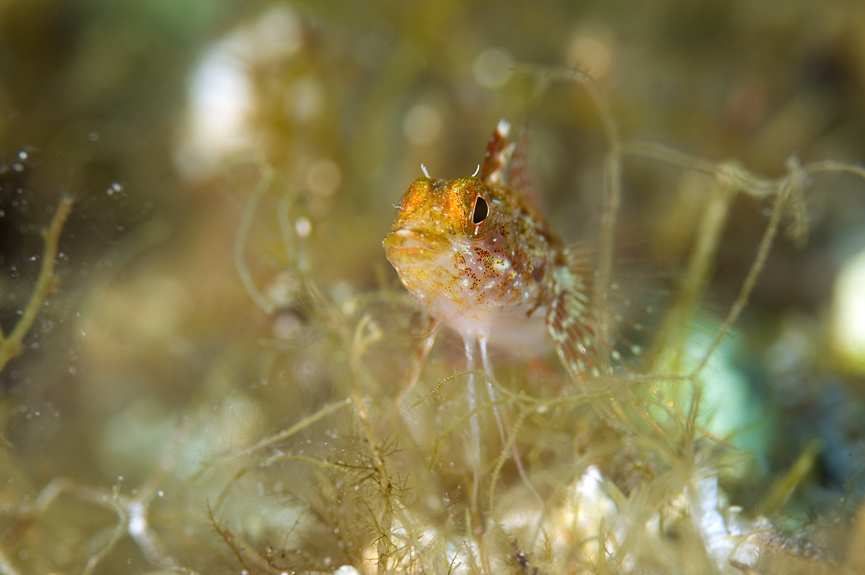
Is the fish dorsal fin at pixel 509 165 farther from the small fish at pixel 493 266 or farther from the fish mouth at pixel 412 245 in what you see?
the fish mouth at pixel 412 245

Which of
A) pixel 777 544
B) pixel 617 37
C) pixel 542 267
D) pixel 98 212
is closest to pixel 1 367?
pixel 98 212

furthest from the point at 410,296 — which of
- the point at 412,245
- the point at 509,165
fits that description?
the point at 509,165

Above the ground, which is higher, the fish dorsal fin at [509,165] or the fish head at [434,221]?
the fish dorsal fin at [509,165]

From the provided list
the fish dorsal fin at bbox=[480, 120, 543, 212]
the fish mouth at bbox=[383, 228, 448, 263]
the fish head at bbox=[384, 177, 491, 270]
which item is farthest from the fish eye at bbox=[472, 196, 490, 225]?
the fish dorsal fin at bbox=[480, 120, 543, 212]

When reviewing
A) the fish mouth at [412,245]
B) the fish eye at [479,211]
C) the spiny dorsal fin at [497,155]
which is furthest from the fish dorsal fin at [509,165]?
the fish mouth at [412,245]

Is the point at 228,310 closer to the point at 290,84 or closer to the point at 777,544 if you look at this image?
the point at 290,84

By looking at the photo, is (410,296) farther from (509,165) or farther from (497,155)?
(509,165)
